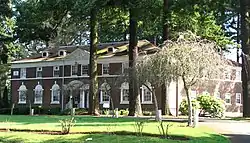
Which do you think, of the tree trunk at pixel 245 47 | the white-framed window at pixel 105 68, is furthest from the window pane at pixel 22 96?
the tree trunk at pixel 245 47

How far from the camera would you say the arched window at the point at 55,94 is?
201ft

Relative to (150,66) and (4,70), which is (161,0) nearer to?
(150,66)

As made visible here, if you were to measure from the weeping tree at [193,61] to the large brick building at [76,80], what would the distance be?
2691 centimetres

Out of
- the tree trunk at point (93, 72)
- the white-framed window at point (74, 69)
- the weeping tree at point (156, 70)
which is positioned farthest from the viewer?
the white-framed window at point (74, 69)

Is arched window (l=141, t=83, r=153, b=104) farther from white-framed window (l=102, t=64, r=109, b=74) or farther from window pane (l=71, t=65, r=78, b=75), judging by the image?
window pane (l=71, t=65, r=78, b=75)

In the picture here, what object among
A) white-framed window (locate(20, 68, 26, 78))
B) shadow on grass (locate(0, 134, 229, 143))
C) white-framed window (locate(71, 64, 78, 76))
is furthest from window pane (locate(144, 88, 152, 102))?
shadow on grass (locate(0, 134, 229, 143))

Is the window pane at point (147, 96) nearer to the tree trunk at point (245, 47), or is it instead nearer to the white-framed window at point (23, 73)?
the tree trunk at point (245, 47)

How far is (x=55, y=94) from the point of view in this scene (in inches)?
2435

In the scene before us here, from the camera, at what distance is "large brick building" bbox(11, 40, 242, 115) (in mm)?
55688

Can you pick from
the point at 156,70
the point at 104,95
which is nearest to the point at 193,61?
the point at 156,70

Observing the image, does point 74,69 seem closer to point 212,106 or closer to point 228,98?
point 228,98

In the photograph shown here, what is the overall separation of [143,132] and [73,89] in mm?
38826

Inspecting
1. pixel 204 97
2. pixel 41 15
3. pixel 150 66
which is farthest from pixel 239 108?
pixel 150 66

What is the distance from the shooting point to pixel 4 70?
6581cm
